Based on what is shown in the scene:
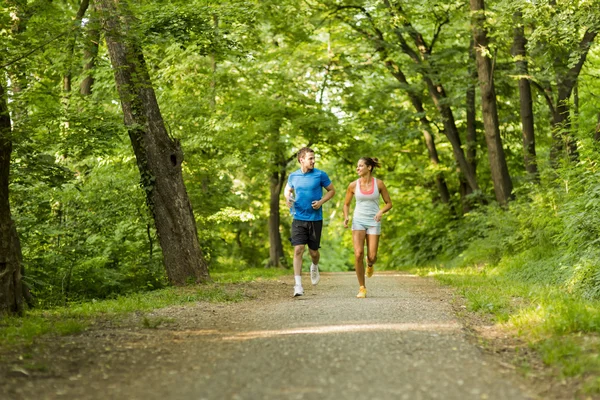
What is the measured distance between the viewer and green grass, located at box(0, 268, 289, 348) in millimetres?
7555

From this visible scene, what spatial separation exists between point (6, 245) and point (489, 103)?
14.1m

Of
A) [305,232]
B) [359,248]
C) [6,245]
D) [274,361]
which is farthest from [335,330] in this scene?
[305,232]

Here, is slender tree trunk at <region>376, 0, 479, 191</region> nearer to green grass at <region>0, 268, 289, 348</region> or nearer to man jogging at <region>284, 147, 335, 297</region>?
man jogging at <region>284, 147, 335, 297</region>

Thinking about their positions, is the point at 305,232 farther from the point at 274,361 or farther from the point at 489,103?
the point at 489,103

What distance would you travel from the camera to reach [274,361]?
6023 mm

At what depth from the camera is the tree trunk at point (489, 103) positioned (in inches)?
732

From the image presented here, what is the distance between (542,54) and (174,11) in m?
10.9

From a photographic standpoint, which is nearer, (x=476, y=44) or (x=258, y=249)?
(x=476, y=44)

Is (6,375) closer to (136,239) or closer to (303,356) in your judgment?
(303,356)

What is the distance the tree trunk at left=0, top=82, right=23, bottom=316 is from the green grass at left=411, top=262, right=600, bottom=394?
581cm

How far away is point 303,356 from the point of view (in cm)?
617

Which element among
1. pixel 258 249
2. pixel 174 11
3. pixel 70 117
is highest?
pixel 174 11

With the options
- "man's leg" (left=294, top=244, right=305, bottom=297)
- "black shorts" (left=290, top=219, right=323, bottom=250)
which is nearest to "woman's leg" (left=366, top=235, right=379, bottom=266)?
"black shorts" (left=290, top=219, right=323, bottom=250)

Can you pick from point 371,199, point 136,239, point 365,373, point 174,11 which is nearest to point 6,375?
point 365,373
